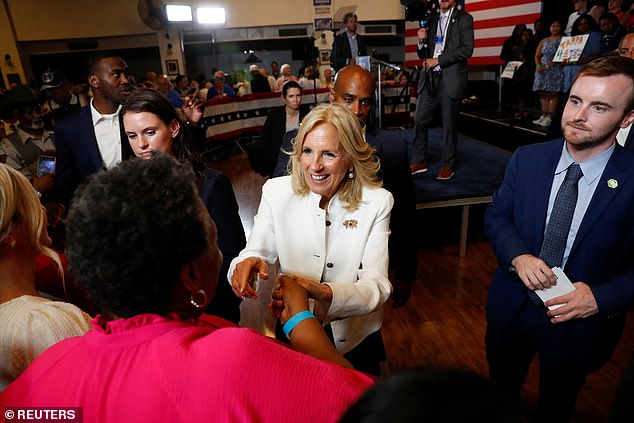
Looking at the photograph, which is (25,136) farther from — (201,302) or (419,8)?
(419,8)

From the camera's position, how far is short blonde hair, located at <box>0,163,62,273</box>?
3.42ft

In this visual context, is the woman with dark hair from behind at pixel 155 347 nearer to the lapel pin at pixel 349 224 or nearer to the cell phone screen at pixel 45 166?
the lapel pin at pixel 349 224

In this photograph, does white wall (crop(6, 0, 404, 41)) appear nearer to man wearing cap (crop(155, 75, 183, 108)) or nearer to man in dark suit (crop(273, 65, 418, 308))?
man wearing cap (crop(155, 75, 183, 108))

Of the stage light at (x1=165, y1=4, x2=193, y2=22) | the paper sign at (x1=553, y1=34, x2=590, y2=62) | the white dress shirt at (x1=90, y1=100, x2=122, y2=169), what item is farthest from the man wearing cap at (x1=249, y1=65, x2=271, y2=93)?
the white dress shirt at (x1=90, y1=100, x2=122, y2=169)

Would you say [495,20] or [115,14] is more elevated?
[115,14]

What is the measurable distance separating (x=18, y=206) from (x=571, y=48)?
22.6ft

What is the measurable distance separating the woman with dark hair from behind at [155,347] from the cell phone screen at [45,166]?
7.75ft

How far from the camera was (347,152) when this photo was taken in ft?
5.18

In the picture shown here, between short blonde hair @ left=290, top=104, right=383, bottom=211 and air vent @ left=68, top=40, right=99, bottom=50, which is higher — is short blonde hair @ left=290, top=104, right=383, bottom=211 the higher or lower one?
the lower one

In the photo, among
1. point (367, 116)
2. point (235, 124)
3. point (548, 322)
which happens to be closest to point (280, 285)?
point (548, 322)

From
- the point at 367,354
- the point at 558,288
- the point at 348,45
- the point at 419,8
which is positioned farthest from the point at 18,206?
the point at 348,45

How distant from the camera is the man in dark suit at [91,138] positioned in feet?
7.98

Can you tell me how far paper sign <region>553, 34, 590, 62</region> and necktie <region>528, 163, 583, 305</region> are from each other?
530 cm

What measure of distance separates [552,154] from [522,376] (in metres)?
1.04
